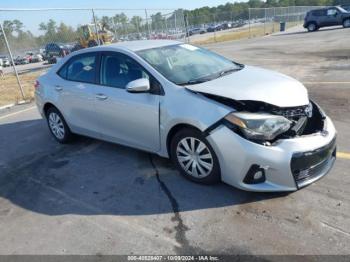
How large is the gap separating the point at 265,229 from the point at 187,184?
1209mm

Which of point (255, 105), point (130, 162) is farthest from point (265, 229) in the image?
point (130, 162)

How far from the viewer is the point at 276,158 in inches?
139

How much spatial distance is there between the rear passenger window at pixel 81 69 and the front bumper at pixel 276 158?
93.2 inches

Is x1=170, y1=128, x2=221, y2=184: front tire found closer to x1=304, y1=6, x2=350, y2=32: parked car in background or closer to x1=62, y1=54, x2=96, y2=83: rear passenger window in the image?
x1=62, y1=54, x2=96, y2=83: rear passenger window

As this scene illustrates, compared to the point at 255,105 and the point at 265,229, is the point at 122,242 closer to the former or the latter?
the point at 265,229

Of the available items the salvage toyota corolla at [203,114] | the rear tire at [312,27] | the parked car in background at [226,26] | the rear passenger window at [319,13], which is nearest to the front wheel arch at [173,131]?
the salvage toyota corolla at [203,114]

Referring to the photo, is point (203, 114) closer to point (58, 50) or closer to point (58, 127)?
point (58, 127)

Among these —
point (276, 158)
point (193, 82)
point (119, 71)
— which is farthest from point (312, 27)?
point (276, 158)

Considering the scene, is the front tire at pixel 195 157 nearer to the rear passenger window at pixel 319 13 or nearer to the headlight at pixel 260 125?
the headlight at pixel 260 125

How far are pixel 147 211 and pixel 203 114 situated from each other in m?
1.17

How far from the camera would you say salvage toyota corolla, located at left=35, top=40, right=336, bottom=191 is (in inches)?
143

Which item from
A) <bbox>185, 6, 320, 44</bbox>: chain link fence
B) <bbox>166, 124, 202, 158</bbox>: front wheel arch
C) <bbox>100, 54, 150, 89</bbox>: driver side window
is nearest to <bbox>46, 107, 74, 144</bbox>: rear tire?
<bbox>100, 54, 150, 89</bbox>: driver side window

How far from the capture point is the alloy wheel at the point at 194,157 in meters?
4.04

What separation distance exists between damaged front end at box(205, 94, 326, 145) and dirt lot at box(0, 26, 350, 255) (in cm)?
67
